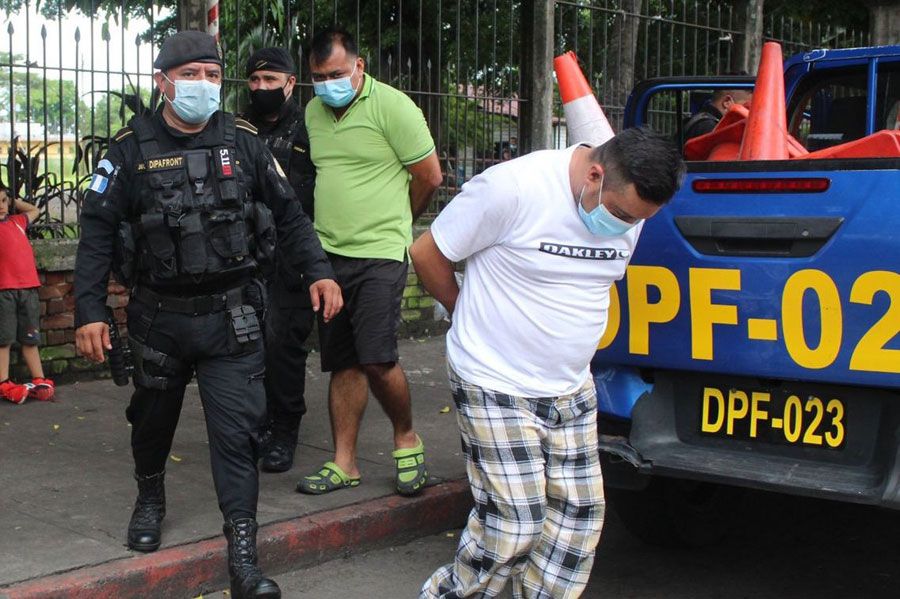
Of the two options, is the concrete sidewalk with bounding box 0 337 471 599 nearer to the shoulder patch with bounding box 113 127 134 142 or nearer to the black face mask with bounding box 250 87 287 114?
the shoulder patch with bounding box 113 127 134 142

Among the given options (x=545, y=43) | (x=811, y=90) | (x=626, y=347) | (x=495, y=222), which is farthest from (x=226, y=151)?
(x=545, y=43)

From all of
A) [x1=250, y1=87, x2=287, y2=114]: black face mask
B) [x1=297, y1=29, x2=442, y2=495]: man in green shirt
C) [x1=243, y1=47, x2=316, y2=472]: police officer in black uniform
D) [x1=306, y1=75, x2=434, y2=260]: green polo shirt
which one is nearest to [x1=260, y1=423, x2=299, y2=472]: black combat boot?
[x1=243, y1=47, x2=316, y2=472]: police officer in black uniform

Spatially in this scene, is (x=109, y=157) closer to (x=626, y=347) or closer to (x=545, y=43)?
(x=626, y=347)

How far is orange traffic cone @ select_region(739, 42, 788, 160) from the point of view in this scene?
437 centimetres

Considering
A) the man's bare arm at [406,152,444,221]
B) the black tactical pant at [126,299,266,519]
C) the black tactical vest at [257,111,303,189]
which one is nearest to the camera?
the black tactical pant at [126,299,266,519]

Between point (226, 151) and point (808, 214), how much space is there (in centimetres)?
186

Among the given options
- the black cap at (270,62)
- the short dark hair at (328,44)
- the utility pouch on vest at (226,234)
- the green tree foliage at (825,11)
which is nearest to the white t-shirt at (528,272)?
the utility pouch on vest at (226,234)

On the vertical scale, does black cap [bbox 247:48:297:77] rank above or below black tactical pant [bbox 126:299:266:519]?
above

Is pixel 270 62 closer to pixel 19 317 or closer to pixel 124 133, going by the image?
pixel 124 133

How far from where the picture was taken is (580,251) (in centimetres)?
344

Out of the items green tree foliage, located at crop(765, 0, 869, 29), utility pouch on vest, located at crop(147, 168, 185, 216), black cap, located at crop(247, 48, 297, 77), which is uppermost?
green tree foliage, located at crop(765, 0, 869, 29)

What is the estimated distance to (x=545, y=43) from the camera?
32.4 feet

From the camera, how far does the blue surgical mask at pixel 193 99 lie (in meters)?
4.06

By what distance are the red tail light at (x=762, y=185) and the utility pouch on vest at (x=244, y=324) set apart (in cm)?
151
